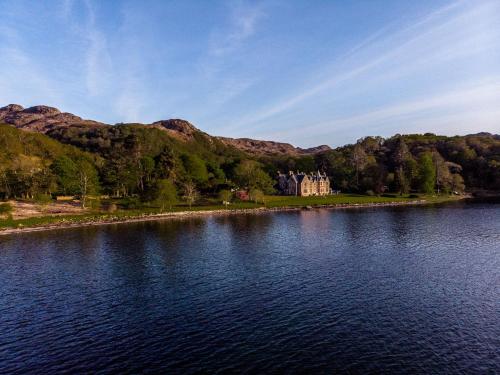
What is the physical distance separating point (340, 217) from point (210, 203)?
55454 mm

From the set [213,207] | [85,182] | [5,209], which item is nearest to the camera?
[5,209]

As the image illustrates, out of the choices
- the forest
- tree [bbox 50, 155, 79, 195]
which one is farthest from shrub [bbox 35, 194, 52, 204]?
tree [bbox 50, 155, 79, 195]

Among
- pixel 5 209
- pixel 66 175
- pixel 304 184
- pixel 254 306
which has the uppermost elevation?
pixel 66 175

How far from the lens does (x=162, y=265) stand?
56.1 meters

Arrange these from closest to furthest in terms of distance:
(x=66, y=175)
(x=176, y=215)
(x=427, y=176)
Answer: (x=176, y=215) → (x=66, y=175) → (x=427, y=176)

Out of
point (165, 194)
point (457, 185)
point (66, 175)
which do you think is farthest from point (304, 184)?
point (66, 175)

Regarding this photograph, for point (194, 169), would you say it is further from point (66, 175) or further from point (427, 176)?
point (427, 176)

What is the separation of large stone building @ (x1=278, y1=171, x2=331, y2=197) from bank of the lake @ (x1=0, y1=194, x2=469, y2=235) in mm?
16564

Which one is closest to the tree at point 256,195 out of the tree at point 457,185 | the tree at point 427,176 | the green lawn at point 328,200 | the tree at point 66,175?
the green lawn at point 328,200

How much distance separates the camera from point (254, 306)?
125 ft

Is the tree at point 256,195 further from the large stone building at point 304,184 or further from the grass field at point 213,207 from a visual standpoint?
the large stone building at point 304,184

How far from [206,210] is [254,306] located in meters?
94.9

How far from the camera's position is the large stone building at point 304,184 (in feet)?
598

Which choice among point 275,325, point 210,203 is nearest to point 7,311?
point 275,325
